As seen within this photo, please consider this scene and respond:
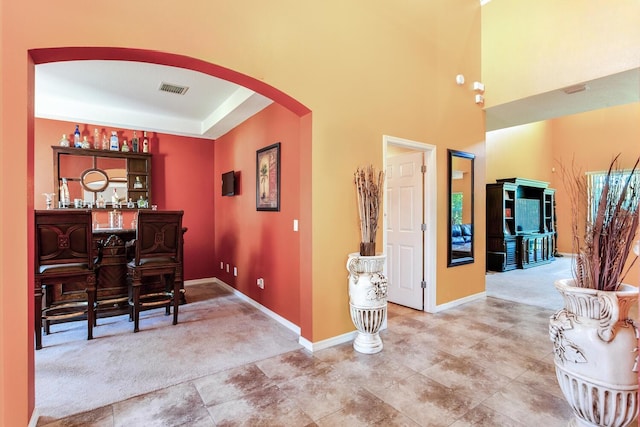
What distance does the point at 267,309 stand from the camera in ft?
12.7

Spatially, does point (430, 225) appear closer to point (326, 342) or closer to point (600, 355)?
point (326, 342)

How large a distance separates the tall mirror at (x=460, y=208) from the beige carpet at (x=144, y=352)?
2.57 meters

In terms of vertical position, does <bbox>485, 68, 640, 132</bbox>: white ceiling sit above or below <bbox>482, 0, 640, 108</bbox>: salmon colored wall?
below

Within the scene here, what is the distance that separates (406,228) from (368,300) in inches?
66.7

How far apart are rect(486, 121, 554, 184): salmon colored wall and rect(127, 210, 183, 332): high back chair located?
748cm

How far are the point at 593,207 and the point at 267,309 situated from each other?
3.36m

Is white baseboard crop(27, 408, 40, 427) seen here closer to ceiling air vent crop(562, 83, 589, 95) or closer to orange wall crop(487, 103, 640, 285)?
ceiling air vent crop(562, 83, 589, 95)

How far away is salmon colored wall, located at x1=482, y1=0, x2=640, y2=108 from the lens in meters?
3.39

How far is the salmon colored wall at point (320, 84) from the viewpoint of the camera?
166 centimetres

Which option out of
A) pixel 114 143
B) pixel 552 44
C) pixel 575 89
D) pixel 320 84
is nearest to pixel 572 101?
pixel 575 89

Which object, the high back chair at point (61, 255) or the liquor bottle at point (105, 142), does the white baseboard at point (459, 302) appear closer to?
the high back chair at point (61, 255)

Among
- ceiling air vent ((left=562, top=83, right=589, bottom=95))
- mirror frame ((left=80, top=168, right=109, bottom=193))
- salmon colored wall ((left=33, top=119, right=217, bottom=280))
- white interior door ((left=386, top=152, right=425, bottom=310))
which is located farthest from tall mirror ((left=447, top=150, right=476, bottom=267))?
mirror frame ((left=80, top=168, right=109, bottom=193))

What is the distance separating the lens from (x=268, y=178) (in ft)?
A: 12.7

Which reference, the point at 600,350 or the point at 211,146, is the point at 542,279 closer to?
the point at 600,350
